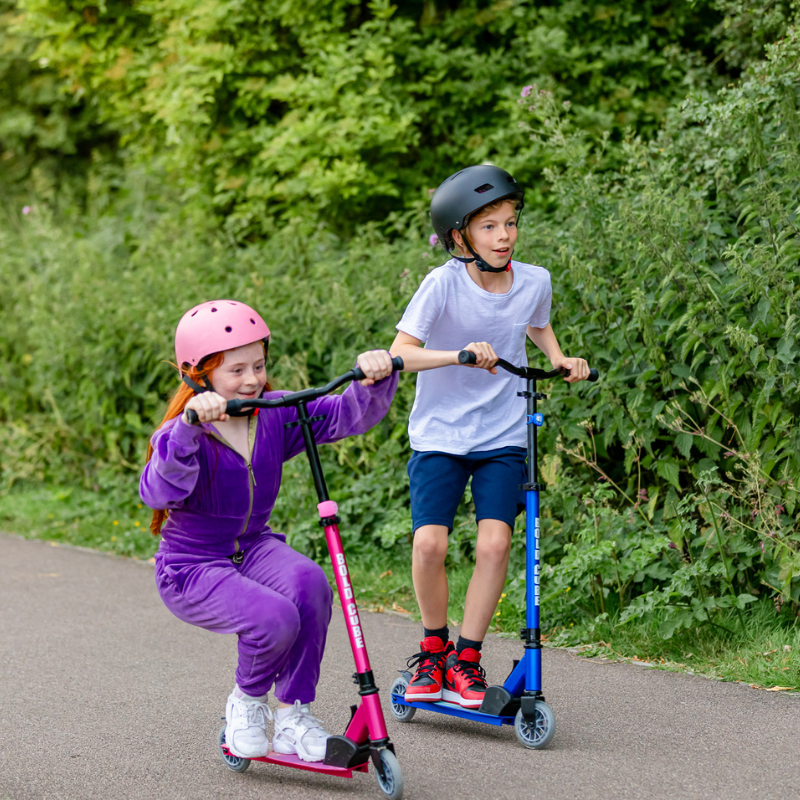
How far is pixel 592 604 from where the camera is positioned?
17.6ft

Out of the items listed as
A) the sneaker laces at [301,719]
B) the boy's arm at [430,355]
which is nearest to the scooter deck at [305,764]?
the sneaker laces at [301,719]

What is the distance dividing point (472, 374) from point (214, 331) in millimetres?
1124

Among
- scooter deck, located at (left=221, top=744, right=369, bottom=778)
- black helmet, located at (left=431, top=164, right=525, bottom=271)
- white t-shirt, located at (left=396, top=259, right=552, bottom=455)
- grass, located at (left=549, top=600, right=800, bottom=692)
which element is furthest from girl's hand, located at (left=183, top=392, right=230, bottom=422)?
grass, located at (left=549, top=600, right=800, bottom=692)

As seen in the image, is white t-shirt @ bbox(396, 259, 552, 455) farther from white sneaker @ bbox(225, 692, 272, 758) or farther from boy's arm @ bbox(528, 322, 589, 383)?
white sneaker @ bbox(225, 692, 272, 758)

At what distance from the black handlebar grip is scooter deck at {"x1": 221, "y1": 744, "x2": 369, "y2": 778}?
1329 millimetres

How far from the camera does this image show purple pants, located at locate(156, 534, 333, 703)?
3.52 meters

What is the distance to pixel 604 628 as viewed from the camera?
513cm

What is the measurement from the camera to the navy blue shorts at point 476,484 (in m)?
4.16

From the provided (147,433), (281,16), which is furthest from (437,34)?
(147,433)

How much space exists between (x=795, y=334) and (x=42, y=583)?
4.91m

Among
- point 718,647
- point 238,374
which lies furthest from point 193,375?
point 718,647

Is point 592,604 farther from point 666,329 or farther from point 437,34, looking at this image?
point 437,34

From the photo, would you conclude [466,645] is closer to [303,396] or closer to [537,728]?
[537,728]

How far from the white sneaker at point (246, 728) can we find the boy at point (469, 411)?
2.34 ft
